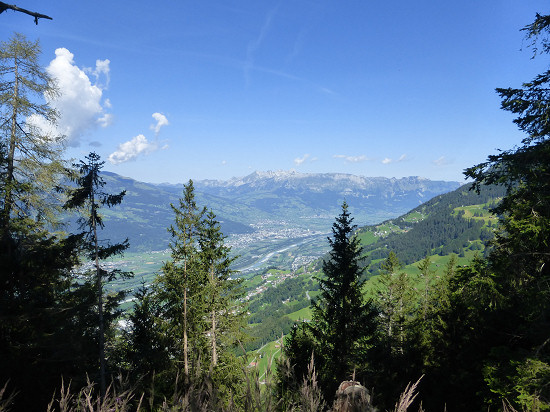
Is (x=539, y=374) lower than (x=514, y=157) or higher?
lower

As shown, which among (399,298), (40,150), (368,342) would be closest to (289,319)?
(399,298)

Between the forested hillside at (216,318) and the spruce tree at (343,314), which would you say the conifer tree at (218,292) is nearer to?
the forested hillside at (216,318)

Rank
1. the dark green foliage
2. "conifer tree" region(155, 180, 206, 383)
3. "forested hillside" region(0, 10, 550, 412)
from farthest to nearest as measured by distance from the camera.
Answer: "conifer tree" region(155, 180, 206, 383) → the dark green foliage → "forested hillside" region(0, 10, 550, 412)

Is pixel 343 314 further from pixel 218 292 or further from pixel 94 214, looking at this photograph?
pixel 94 214

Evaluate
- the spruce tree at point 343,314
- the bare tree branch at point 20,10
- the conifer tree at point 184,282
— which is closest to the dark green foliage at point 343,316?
the spruce tree at point 343,314

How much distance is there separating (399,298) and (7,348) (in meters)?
23.3

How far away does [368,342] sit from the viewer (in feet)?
48.8

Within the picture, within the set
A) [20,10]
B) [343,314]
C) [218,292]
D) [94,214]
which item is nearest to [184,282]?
[218,292]

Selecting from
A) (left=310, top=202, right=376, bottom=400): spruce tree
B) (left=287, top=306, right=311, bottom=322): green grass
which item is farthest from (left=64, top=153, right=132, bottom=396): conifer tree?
(left=287, top=306, right=311, bottom=322): green grass

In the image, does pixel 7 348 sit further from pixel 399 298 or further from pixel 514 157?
pixel 399 298

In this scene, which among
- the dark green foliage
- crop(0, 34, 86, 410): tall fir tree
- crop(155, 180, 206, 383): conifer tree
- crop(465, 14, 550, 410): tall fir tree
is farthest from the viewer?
crop(155, 180, 206, 383): conifer tree

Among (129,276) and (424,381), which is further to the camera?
(424,381)

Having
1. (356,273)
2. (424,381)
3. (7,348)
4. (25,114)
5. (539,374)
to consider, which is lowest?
(424,381)

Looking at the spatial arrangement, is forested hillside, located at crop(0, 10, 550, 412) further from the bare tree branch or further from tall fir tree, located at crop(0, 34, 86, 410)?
the bare tree branch
